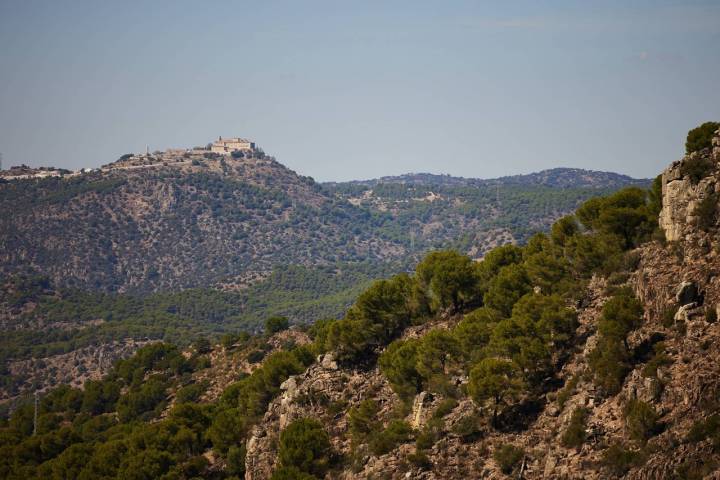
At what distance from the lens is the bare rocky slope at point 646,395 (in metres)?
47.8

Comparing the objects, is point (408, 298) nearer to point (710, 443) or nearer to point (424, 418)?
point (424, 418)

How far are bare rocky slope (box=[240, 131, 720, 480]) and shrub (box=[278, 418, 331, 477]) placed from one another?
1680 millimetres

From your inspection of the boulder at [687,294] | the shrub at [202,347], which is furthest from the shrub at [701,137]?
the shrub at [202,347]

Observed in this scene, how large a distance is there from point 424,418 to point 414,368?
6854mm

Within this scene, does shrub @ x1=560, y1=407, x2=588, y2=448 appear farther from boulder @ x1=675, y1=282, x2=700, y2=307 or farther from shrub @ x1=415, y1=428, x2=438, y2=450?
shrub @ x1=415, y1=428, x2=438, y2=450

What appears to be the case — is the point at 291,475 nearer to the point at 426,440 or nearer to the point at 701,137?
the point at 426,440

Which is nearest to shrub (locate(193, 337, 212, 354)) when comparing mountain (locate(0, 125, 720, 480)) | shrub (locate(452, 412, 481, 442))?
mountain (locate(0, 125, 720, 480))

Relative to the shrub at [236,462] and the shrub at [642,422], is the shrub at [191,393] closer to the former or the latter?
the shrub at [236,462]

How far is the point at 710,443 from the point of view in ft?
147

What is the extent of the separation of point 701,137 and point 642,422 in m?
27.5

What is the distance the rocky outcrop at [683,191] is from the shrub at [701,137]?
11.5ft

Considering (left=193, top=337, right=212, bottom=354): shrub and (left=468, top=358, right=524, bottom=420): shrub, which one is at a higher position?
(left=468, top=358, right=524, bottom=420): shrub

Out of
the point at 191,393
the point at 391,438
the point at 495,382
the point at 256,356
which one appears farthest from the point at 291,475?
the point at 256,356

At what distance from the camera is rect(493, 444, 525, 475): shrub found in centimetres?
5494
